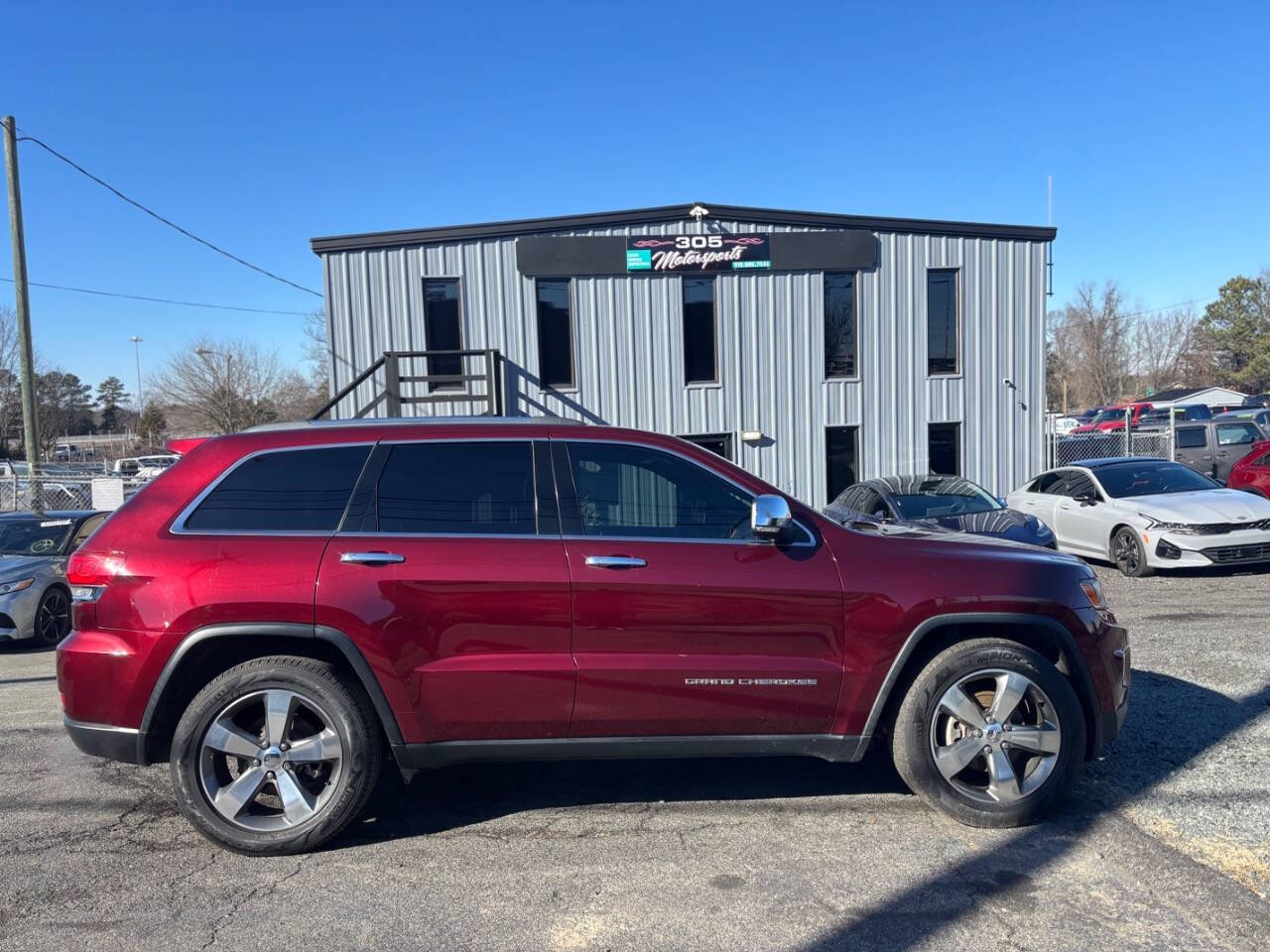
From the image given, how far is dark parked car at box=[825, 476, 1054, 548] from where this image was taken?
31.5 ft

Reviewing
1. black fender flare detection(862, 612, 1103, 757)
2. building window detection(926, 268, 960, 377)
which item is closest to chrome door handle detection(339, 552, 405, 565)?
black fender flare detection(862, 612, 1103, 757)

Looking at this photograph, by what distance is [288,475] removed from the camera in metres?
4.01

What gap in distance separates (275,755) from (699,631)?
1.90 metres

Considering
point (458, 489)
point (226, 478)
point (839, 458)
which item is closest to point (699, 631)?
point (458, 489)

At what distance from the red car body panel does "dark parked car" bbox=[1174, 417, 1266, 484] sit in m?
17.9

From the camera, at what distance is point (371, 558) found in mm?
3775

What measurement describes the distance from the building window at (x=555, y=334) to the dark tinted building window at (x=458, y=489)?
1131 cm

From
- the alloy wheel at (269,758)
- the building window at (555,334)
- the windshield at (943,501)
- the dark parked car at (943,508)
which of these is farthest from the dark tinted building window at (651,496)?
the building window at (555,334)

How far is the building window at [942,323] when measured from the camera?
1612 centimetres

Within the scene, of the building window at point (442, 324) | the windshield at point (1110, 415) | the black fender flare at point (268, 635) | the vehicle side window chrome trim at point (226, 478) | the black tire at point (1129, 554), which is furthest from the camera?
the windshield at point (1110, 415)

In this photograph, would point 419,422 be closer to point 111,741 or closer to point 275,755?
point 275,755

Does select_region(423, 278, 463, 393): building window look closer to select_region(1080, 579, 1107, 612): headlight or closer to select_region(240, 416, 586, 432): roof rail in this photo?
select_region(240, 416, 586, 432): roof rail

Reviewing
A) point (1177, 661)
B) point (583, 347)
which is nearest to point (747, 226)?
point (583, 347)

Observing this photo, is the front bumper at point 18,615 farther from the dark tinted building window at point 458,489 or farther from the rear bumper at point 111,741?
the dark tinted building window at point 458,489
